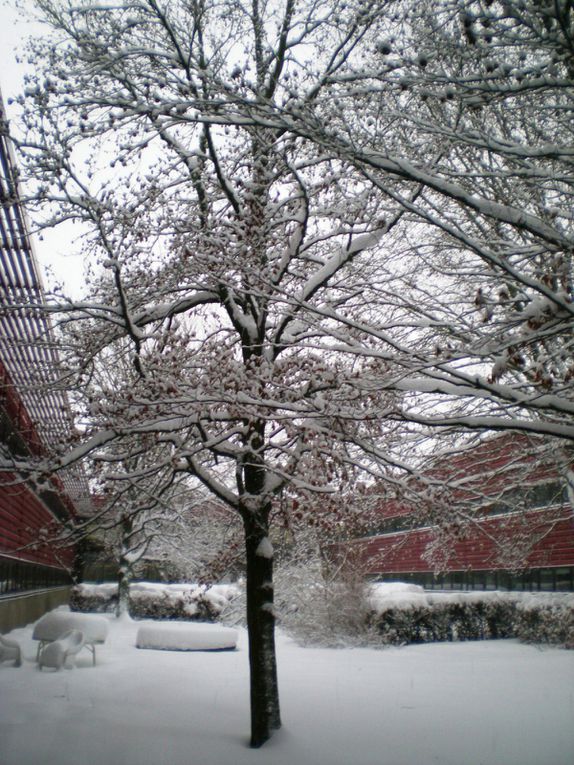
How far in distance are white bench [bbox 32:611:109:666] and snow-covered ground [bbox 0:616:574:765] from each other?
0.50m

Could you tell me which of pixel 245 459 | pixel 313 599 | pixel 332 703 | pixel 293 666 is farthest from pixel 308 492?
pixel 313 599

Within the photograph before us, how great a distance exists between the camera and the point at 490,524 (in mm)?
11352

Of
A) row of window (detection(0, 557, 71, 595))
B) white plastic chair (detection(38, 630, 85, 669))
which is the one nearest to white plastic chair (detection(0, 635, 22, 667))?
white plastic chair (detection(38, 630, 85, 669))

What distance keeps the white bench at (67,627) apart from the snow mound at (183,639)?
80.1 inches

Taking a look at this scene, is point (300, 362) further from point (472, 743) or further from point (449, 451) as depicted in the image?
point (472, 743)

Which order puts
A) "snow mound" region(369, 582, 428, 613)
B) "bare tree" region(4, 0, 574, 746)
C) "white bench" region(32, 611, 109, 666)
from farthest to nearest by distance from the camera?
"snow mound" region(369, 582, 428, 613)
"white bench" region(32, 611, 109, 666)
"bare tree" region(4, 0, 574, 746)

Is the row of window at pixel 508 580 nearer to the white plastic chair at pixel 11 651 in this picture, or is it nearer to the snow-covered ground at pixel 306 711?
the snow-covered ground at pixel 306 711

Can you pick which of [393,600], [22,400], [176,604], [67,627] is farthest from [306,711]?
[176,604]

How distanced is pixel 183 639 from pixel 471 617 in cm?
826

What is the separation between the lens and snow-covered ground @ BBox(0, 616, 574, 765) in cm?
708

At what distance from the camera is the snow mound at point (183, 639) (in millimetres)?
15961

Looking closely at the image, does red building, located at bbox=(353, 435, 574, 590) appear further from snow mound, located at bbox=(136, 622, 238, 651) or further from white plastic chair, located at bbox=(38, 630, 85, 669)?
white plastic chair, located at bbox=(38, 630, 85, 669)

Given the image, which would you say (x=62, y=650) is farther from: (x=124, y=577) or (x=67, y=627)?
(x=124, y=577)

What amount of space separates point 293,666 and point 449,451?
329 inches
